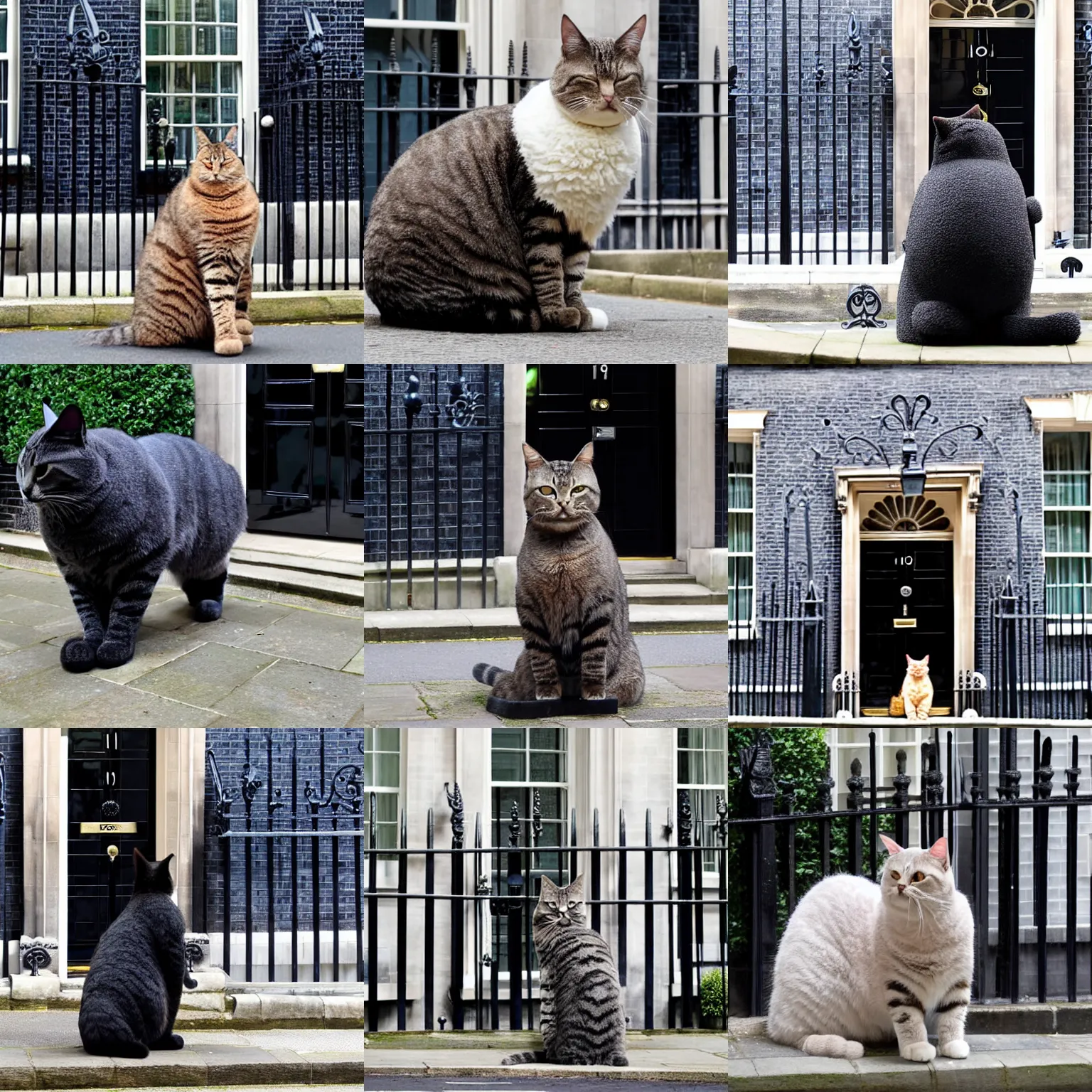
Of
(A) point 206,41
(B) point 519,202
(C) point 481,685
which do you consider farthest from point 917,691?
(A) point 206,41

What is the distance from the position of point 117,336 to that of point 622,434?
1.99m

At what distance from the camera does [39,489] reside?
145 inches

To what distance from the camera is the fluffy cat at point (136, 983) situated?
4004 millimetres

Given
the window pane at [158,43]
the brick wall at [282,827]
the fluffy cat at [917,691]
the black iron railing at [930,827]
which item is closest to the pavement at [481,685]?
the black iron railing at [930,827]

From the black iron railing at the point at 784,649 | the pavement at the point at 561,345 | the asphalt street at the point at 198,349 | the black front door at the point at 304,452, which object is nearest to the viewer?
the pavement at the point at 561,345

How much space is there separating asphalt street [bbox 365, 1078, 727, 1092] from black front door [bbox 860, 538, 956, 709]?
348cm

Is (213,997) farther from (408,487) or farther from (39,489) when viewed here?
(39,489)

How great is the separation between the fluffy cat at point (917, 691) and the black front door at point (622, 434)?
183cm

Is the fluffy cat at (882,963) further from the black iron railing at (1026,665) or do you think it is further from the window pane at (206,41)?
the window pane at (206,41)

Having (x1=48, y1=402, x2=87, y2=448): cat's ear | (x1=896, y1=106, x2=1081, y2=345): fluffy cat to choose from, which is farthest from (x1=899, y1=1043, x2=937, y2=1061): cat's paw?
(x1=48, y1=402, x2=87, y2=448): cat's ear

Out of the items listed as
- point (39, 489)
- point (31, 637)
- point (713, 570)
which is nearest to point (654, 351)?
point (713, 570)

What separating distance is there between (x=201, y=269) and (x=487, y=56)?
239 cm

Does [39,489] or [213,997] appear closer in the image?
[39,489]

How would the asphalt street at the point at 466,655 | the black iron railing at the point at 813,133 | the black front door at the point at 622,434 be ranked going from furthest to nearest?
the black iron railing at the point at 813,133
the black front door at the point at 622,434
the asphalt street at the point at 466,655
